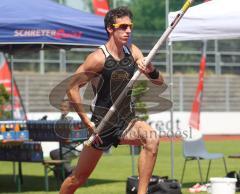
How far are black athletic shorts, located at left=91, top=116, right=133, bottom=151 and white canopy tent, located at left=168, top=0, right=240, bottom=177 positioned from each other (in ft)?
12.1

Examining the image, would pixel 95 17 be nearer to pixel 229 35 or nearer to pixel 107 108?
pixel 229 35

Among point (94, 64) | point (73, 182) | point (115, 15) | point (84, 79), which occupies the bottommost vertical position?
point (73, 182)

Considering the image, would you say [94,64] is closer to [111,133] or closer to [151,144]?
→ [111,133]

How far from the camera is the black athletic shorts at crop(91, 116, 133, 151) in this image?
8945mm

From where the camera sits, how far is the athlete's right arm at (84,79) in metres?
8.84

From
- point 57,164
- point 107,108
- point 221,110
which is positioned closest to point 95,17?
point 57,164

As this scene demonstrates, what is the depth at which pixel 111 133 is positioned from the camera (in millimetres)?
9008

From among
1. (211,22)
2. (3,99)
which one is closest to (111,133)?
(211,22)

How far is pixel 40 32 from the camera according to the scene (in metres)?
13.2

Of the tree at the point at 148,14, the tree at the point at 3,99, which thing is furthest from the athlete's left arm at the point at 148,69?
the tree at the point at 148,14

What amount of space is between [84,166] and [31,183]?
20.1 ft

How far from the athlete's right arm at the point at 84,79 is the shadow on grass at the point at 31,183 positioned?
4.88 m

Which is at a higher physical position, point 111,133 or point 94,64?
point 94,64

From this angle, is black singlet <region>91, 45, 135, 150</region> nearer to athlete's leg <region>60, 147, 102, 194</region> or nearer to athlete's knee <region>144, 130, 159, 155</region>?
athlete's leg <region>60, 147, 102, 194</region>
